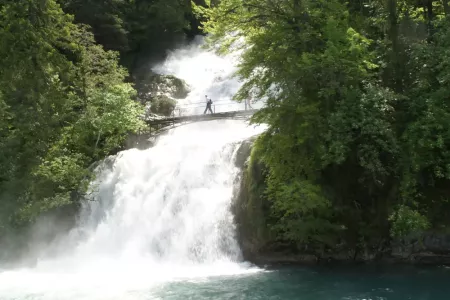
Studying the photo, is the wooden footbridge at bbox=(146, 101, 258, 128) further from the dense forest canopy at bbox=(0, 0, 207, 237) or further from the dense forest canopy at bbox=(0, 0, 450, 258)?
the dense forest canopy at bbox=(0, 0, 450, 258)

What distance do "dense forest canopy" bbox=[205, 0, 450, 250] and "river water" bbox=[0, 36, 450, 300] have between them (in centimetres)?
175

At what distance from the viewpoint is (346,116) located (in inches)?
492

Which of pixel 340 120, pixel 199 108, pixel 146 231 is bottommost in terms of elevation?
pixel 146 231

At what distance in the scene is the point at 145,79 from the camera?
32.3 metres

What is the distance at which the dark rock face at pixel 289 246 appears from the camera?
13.4 m

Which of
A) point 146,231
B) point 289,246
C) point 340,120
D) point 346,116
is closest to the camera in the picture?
point 340,120

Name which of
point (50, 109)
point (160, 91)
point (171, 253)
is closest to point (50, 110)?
point (50, 109)

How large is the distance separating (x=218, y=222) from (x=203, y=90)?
1696 centimetres

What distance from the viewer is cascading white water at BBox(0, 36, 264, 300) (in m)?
13.6

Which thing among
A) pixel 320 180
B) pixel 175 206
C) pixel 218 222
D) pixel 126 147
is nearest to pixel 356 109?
pixel 320 180

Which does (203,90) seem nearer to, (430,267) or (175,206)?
(175,206)

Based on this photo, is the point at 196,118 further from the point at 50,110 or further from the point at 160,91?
the point at 50,110

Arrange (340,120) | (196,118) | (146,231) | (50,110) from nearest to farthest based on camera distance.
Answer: (340,120) → (146,231) → (50,110) → (196,118)

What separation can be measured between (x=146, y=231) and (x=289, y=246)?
5.55m
